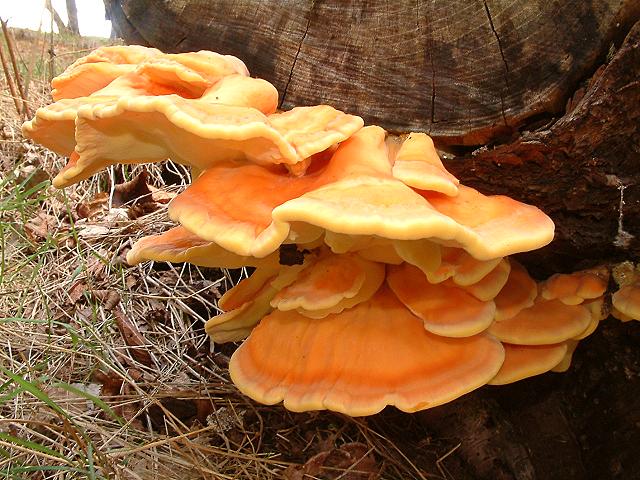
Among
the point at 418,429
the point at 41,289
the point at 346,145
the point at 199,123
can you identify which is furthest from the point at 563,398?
the point at 41,289

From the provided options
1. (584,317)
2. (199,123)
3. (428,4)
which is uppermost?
(428,4)

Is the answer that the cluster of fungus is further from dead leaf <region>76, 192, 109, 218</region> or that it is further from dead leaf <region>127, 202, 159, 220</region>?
dead leaf <region>76, 192, 109, 218</region>

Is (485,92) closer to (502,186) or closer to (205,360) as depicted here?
(502,186)

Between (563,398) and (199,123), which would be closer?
(199,123)

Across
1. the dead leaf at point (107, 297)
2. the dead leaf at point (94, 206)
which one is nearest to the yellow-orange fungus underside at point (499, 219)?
the dead leaf at point (107, 297)

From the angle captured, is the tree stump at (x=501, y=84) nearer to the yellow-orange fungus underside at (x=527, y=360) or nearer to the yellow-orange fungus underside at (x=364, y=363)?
the yellow-orange fungus underside at (x=527, y=360)

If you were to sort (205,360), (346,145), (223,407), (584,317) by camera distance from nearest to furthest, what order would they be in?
1. (346,145)
2. (584,317)
3. (223,407)
4. (205,360)
